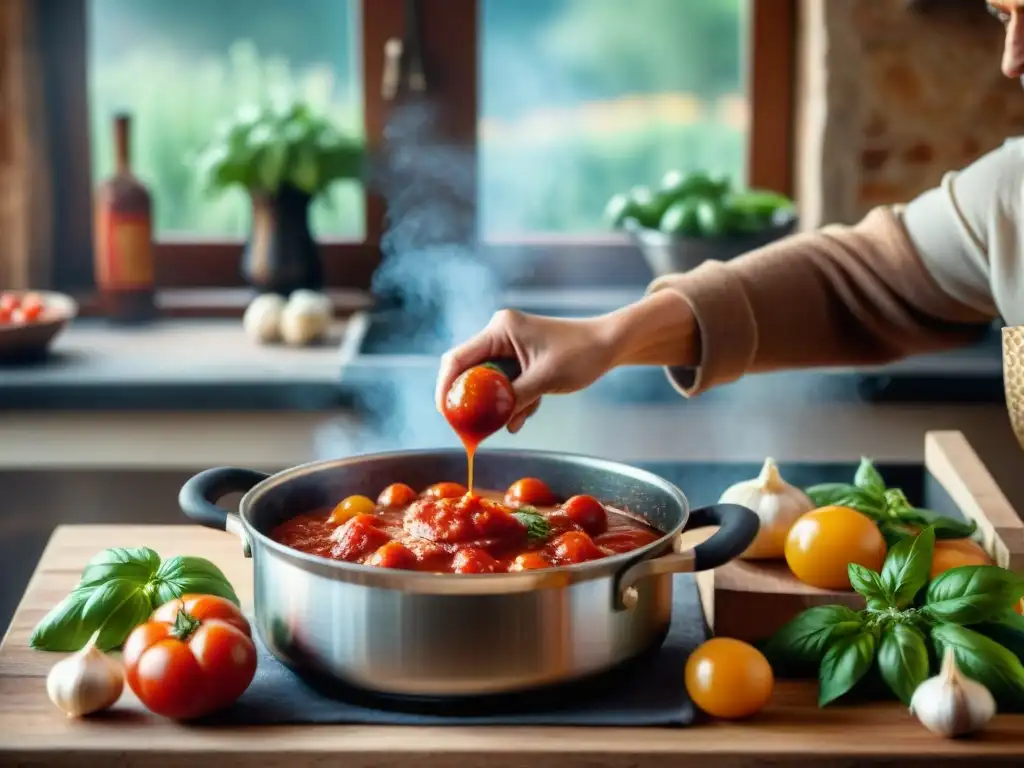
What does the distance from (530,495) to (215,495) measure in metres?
0.34

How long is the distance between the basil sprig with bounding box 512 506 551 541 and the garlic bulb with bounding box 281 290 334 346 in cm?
161

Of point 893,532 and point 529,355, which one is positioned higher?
point 529,355

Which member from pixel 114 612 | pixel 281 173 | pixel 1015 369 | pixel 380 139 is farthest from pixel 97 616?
pixel 380 139

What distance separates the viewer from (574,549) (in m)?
1.29

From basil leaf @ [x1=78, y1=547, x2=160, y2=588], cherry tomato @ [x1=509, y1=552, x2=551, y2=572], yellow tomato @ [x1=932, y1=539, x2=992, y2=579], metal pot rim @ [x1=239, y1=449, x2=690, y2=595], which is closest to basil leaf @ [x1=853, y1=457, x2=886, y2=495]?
yellow tomato @ [x1=932, y1=539, x2=992, y2=579]

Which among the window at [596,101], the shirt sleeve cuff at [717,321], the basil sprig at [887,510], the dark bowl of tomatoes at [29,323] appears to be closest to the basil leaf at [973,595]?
the basil sprig at [887,510]

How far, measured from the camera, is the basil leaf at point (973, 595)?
48.7 inches

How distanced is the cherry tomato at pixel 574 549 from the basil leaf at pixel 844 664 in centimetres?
23

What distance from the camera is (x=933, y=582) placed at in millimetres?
1280

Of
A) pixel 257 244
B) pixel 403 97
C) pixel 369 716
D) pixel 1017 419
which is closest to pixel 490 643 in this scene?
pixel 369 716

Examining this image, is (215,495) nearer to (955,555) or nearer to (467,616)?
(467,616)

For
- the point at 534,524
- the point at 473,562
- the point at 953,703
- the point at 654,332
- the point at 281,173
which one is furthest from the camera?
the point at 281,173

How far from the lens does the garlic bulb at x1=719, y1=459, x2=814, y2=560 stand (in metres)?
1.44

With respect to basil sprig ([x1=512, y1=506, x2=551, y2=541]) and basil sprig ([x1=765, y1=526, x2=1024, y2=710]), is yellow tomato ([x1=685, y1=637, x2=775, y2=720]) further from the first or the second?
basil sprig ([x1=512, y1=506, x2=551, y2=541])
